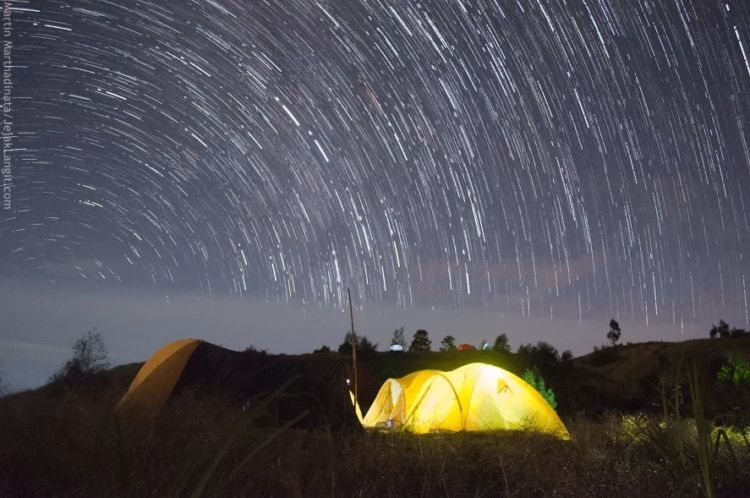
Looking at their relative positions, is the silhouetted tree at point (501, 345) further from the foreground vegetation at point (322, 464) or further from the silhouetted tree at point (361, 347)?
the foreground vegetation at point (322, 464)

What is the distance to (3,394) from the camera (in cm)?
1008

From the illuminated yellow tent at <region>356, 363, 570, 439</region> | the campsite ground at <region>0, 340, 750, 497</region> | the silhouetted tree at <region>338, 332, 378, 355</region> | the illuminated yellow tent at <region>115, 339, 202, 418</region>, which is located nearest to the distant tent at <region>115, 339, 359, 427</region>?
the illuminated yellow tent at <region>115, 339, 202, 418</region>

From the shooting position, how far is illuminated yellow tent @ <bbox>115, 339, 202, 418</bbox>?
12805 mm

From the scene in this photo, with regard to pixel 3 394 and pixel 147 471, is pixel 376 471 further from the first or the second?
pixel 3 394

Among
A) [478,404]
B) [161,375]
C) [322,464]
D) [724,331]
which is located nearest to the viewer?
[322,464]

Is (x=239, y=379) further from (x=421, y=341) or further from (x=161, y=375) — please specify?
(x=421, y=341)

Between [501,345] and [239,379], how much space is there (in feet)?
90.8

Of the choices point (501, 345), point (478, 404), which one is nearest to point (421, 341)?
point (501, 345)

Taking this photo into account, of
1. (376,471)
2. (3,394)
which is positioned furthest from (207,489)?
(3,394)

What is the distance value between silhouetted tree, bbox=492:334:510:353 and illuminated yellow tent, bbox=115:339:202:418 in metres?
23.5

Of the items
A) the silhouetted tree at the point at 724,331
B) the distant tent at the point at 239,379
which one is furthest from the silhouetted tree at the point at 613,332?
the distant tent at the point at 239,379

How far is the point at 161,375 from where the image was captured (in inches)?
518

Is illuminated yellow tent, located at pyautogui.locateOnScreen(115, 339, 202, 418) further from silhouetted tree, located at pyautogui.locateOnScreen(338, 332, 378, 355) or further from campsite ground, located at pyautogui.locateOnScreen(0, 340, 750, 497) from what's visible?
silhouetted tree, located at pyautogui.locateOnScreen(338, 332, 378, 355)

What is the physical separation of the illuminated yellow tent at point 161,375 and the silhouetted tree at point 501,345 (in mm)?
23497
